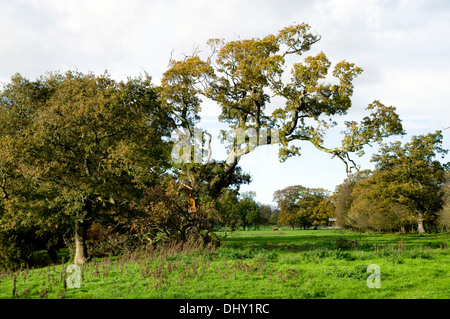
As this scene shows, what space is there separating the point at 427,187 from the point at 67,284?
39.3 metres

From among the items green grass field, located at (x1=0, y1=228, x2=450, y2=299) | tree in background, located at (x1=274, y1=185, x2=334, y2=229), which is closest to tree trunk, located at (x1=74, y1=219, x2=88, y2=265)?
green grass field, located at (x1=0, y1=228, x2=450, y2=299)

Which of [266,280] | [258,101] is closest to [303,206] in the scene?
[258,101]

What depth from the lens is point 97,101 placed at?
62.6ft

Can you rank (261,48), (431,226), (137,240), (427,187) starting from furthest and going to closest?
(431,226) → (427,187) → (261,48) → (137,240)

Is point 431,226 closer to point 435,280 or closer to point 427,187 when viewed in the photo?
point 427,187

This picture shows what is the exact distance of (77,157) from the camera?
63.8 feet

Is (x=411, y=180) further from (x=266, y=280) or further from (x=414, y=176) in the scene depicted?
(x=266, y=280)

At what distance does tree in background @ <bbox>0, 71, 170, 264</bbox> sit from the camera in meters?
18.2

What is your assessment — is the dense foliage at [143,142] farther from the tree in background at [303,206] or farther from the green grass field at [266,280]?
the tree in background at [303,206]

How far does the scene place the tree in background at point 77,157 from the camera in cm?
1816
